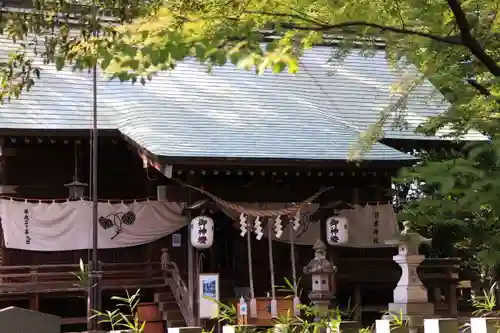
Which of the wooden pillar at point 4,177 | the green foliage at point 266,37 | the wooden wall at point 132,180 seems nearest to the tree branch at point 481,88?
the green foliage at point 266,37

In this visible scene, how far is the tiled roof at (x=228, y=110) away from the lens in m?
12.5

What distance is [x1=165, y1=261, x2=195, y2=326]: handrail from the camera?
11.5m

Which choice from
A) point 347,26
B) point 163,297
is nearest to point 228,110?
point 163,297

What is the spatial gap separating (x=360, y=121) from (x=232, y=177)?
12.5ft

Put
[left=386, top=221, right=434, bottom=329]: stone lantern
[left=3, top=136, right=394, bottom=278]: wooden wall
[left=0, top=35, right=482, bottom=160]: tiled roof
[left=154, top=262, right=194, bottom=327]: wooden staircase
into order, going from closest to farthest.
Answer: [left=386, top=221, right=434, bottom=329]: stone lantern
[left=154, top=262, right=194, bottom=327]: wooden staircase
[left=0, top=35, right=482, bottom=160]: tiled roof
[left=3, top=136, right=394, bottom=278]: wooden wall

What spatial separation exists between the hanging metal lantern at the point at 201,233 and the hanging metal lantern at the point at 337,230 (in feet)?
8.17

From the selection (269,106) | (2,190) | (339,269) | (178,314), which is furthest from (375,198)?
(2,190)

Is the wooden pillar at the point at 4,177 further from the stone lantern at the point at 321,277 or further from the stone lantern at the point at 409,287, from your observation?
the stone lantern at the point at 409,287

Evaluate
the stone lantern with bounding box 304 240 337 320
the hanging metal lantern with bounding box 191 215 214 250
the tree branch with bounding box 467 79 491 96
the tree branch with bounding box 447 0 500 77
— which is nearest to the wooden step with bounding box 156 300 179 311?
the hanging metal lantern with bounding box 191 215 214 250

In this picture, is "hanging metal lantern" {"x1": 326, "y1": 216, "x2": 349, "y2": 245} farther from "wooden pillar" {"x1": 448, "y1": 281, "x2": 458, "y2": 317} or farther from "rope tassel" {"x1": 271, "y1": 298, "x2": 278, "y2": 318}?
"wooden pillar" {"x1": 448, "y1": 281, "x2": 458, "y2": 317}

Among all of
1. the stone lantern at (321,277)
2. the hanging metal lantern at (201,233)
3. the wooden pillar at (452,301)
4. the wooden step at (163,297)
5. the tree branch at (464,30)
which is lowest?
the wooden pillar at (452,301)

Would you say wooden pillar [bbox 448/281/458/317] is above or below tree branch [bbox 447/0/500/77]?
below

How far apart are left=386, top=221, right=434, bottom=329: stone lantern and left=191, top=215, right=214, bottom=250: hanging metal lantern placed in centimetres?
430

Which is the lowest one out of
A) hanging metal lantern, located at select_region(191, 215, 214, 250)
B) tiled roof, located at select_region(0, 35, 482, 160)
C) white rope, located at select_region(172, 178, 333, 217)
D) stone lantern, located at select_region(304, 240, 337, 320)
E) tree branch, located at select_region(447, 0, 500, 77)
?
stone lantern, located at select_region(304, 240, 337, 320)
